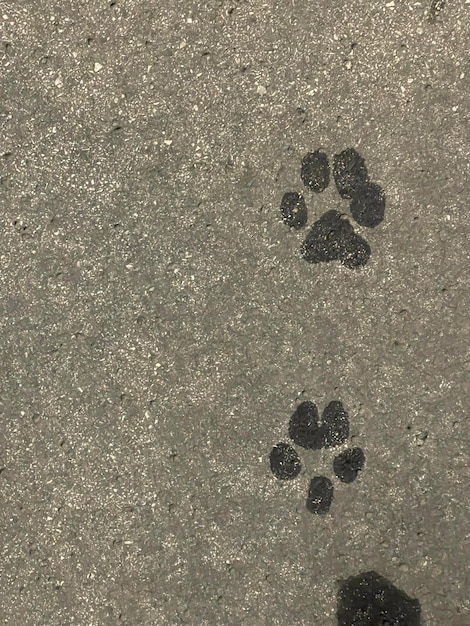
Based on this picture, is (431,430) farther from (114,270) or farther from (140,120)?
(140,120)

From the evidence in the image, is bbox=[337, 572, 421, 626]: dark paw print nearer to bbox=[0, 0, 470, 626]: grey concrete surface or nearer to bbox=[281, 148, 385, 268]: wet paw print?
bbox=[0, 0, 470, 626]: grey concrete surface

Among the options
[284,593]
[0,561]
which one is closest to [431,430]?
[284,593]

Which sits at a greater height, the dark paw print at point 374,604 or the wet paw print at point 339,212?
the wet paw print at point 339,212

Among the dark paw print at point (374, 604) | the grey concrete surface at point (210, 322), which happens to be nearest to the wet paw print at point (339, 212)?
the grey concrete surface at point (210, 322)

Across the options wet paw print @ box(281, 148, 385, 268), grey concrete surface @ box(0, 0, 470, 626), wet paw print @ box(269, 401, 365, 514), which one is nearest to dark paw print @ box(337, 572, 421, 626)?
grey concrete surface @ box(0, 0, 470, 626)

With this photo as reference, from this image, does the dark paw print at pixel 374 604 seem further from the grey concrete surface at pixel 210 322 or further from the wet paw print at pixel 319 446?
the wet paw print at pixel 319 446

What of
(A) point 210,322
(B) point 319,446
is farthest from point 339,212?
(B) point 319,446

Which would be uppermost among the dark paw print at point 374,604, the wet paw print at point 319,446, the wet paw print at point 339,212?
the wet paw print at point 339,212
